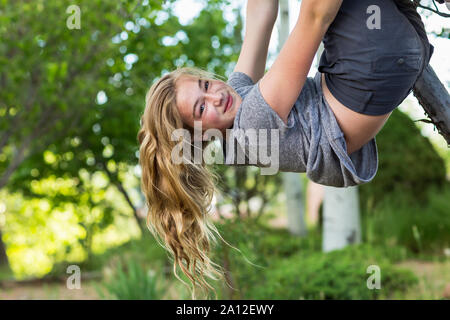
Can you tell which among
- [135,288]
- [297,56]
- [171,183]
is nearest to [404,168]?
[135,288]

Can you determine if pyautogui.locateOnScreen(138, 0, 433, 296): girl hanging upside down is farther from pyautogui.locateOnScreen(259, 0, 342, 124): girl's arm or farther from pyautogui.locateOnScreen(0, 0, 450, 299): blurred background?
pyautogui.locateOnScreen(0, 0, 450, 299): blurred background

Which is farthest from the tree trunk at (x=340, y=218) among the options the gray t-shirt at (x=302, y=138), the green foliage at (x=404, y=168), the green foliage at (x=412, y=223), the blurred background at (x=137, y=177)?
the gray t-shirt at (x=302, y=138)

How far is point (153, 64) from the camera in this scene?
7523 mm

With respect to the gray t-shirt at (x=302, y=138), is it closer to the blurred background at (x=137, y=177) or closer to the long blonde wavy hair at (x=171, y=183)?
the long blonde wavy hair at (x=171, y=183)

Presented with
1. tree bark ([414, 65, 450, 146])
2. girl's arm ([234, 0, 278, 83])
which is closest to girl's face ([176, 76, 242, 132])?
girl's arm ([234, 0, 278, 83])

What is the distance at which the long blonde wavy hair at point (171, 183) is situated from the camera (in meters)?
2.11

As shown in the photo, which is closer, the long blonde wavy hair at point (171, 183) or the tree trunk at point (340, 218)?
the long blonde wavy hair at point (171, 183)

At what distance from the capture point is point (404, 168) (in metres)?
7.80

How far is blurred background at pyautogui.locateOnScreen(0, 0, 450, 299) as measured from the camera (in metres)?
4.23

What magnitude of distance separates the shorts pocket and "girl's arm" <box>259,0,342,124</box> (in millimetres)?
214

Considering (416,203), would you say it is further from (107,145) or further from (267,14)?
(267,14)

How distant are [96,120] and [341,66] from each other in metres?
6.86

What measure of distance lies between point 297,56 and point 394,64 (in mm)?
334

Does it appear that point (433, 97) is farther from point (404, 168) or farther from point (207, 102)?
point (404, 168)
